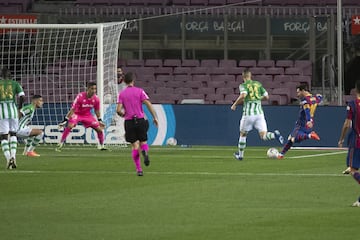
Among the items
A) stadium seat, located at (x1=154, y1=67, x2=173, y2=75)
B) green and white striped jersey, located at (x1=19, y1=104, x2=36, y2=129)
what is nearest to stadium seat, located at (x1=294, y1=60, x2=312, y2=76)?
stadium seat, located at (x1=154, y1=67, x2=173, y2=75)

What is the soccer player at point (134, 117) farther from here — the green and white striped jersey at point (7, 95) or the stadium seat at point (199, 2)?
the stadium seat at point (199, 2)

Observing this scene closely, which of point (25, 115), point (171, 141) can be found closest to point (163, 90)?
point (171, 141)

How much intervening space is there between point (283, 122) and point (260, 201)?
17.6 meters

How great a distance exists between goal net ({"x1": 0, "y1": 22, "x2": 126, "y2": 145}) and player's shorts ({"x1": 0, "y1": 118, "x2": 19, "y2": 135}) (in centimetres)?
753

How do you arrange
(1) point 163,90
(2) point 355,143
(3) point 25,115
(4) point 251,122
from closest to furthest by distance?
(2) point 355,143
(4) point 251,122
(3) point 25,115
(1) point 163,90

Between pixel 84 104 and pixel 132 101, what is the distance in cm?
888

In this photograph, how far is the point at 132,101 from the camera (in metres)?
22.1

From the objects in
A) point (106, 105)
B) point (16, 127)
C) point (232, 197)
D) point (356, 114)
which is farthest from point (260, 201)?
point (106, 105)

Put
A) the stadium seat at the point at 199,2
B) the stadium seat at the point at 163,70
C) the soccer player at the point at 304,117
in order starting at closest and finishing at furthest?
the soccer player at the point at 304,117 → the stadium seat at the point at 163,70 → the stadium seat at the point at 199,2

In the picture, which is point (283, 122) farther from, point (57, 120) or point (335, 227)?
point (335, 227)

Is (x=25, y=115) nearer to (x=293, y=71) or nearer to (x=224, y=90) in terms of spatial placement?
(x=224, y=90)

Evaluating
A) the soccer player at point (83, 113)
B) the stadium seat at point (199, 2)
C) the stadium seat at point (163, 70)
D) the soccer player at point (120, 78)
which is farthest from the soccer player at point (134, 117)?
the stadium seat at point (199, 2)

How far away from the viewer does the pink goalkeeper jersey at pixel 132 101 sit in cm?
2209

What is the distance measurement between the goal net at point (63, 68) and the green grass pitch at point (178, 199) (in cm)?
642
